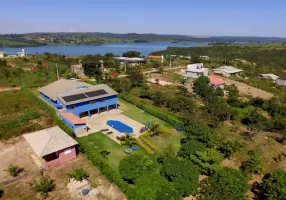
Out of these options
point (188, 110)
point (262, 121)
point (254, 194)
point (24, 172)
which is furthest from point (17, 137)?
point (262, 121)

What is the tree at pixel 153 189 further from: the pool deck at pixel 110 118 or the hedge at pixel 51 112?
the hedge at pixel 51 112

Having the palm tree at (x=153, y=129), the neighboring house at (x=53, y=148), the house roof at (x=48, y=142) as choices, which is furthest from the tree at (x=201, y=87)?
the neighboring house at (x=53, y=148)

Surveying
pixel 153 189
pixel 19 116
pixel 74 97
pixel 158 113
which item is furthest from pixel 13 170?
pixel 158 113

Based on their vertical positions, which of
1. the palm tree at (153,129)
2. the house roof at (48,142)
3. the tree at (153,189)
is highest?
the house roof at (48,142)

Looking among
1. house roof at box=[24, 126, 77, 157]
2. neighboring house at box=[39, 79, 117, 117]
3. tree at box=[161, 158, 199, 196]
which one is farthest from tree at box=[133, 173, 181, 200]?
neighboring house at box=[39, 79, 117, 117]

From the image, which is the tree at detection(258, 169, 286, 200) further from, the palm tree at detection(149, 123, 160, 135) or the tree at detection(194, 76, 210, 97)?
the tree at detection(194, 76, 210, 97)
